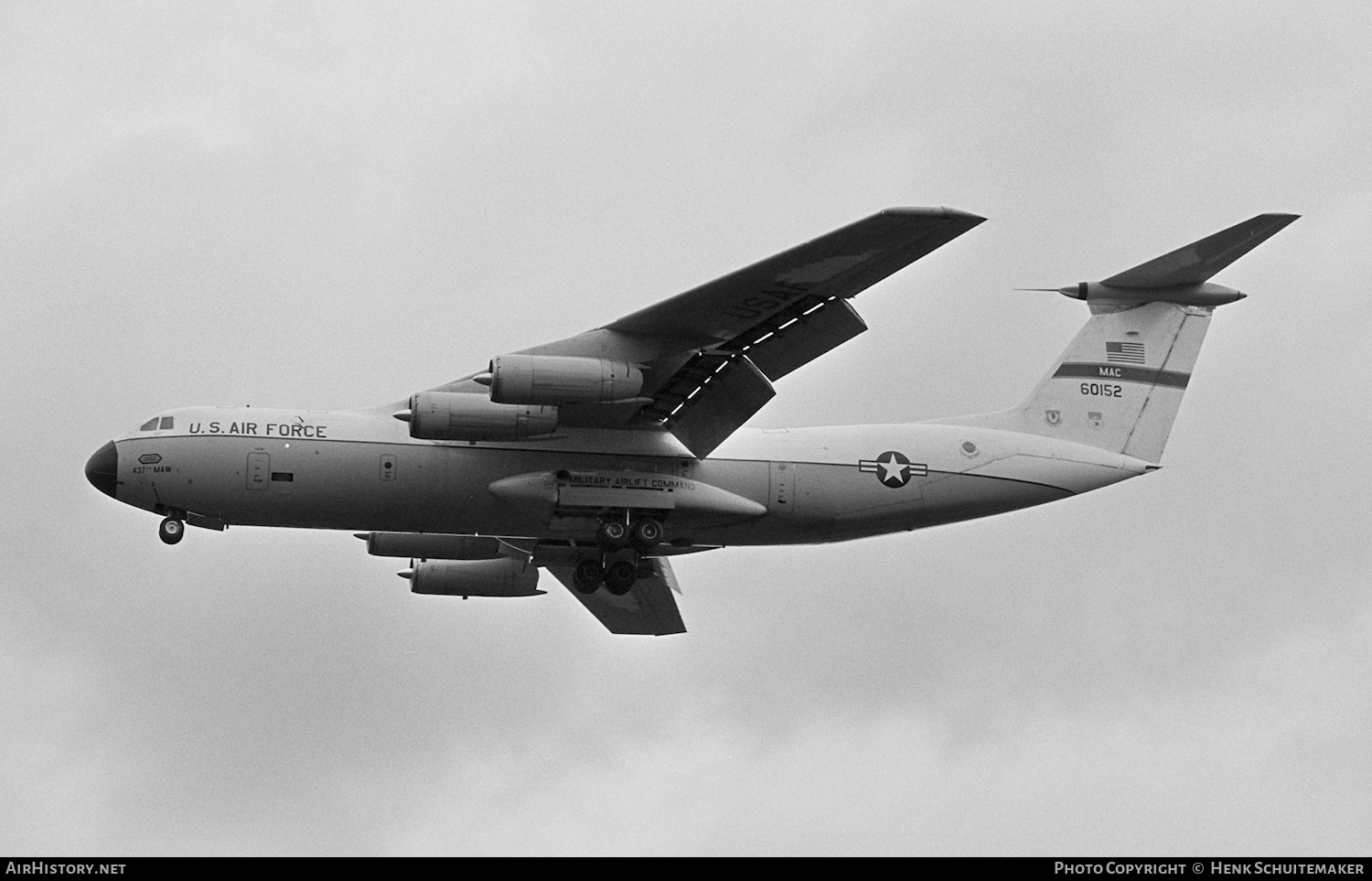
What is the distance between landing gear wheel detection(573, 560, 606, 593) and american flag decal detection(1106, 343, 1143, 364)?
6.38 m

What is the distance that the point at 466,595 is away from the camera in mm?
24656

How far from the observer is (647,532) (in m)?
20.5

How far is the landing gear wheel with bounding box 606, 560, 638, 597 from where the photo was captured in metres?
21.0

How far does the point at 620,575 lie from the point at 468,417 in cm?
272

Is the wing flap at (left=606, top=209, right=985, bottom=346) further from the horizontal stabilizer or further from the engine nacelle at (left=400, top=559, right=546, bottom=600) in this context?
the engine nacelle at (left=400, top=559, right=546, bottom=600)

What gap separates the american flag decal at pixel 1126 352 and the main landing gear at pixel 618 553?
19.4ft

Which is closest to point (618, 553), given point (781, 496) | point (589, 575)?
point (589, 575)

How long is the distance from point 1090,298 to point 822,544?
14.1ft

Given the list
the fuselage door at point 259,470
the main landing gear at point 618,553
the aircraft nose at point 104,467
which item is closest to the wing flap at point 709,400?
the main landing gear at point 618,553

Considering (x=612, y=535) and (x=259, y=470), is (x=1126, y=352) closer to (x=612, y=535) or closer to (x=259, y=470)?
(x=612, y=535)

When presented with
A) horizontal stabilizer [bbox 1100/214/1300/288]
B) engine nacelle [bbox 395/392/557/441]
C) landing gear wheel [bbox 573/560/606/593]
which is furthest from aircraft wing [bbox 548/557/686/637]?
horizontal stabilizer [bbox 1100/214/1300/288]
